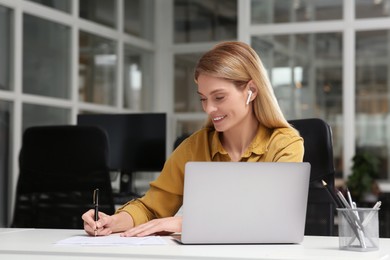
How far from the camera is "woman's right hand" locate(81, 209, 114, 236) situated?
7.38 ft

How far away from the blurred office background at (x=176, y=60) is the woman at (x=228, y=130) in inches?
125

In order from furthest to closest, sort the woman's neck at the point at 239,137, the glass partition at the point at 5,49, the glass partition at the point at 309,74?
the glass partition at the point at 309,74, the glass partition at the point at 5,49, the woman's neck at the point at 239,137

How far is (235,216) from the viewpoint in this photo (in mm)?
1977

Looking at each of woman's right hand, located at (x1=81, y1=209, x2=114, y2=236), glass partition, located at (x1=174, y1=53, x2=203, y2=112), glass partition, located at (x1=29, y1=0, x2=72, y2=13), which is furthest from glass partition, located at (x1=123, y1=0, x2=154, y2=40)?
woman's right hand, located at (x1=81, y1=209, x2=114, y2=236)

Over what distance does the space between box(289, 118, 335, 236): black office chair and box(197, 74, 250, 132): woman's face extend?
0.51 metres

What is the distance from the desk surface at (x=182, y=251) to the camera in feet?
5.88

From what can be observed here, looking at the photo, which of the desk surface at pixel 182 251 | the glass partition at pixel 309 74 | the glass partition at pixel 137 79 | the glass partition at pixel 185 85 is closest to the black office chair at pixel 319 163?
the desk surface at pixel 182 251

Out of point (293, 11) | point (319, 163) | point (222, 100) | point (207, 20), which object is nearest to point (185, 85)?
point (207, 20)

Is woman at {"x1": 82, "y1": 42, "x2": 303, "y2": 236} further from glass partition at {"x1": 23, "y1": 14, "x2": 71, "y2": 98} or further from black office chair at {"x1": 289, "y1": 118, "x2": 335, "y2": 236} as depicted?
glass partition at {"x1": 23, "y1": 14, "x2": 71, "y2": 98}

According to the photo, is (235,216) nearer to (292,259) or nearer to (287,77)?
(292,259)

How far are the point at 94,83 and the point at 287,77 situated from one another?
1840 mm

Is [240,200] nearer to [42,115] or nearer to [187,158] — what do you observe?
[187,158]

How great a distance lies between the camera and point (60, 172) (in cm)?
404

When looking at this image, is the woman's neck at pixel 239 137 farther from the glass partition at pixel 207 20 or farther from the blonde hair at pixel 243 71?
the glass partition at pixel 207 20
